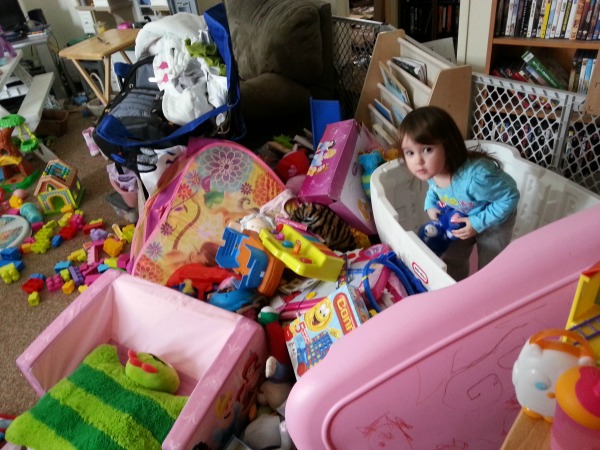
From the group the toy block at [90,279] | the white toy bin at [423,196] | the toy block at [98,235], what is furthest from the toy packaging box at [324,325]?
the toy block at [98,235]

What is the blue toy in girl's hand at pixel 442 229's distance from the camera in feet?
3.77

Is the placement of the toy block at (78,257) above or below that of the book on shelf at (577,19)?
below

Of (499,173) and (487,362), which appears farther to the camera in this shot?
(499,173)

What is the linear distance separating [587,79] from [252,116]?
1249 mm

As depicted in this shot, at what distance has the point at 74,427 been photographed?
987mm

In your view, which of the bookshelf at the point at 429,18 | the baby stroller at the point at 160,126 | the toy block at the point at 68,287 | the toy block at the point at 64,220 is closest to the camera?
the baby stroller at the point at 160,126

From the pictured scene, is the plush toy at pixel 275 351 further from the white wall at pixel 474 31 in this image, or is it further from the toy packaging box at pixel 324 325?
the white wall at pixel 474 31

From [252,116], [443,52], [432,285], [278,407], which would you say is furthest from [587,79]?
[278,407]

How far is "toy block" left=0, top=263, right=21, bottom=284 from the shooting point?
1762 mm

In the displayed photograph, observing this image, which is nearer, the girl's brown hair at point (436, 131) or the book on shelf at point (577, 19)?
the girl's brown hair at point (436, 131)

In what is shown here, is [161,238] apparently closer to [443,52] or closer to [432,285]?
[432,285]

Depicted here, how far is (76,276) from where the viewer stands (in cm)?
171

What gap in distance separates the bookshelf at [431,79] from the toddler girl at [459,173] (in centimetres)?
35

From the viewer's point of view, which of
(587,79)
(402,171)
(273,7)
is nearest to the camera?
(402,171)
